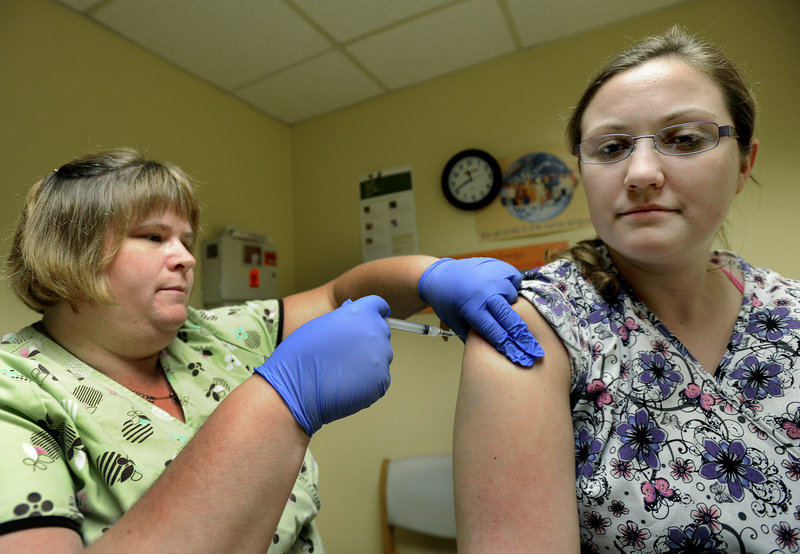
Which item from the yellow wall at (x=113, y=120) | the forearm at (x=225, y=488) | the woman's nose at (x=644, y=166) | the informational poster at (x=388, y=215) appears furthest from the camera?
the informational poster at (x=388, y=215)

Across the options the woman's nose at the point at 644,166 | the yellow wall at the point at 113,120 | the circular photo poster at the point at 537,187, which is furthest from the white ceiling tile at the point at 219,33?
the woman's nose at the point at 644,166

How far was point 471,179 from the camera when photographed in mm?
2484

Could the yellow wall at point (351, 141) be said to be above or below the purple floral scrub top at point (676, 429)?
above

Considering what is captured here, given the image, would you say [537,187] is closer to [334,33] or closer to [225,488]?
[334,33]

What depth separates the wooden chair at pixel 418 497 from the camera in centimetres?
211

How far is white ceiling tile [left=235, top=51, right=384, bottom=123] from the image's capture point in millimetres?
2473

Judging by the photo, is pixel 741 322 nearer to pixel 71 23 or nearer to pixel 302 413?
pixel 302 413

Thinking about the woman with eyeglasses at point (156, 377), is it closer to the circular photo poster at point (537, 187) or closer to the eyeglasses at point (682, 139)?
the eyeglasses at point (682, 139)

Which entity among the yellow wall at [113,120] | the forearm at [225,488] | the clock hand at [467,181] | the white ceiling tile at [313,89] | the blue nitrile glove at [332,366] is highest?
the white ceiling tile at [313,89]

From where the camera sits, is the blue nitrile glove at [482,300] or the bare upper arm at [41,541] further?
the blue nitrile glove at [482,300]

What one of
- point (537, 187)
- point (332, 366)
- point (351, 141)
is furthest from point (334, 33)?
point (332, 366)

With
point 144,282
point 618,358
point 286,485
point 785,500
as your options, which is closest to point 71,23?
point 144,282

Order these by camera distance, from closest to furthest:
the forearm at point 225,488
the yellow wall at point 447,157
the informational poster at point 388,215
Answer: the forearm at point 225,488 < the yellow wall at point 447,157 < the informational poster at point 388,215

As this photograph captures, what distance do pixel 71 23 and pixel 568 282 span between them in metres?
2.35
